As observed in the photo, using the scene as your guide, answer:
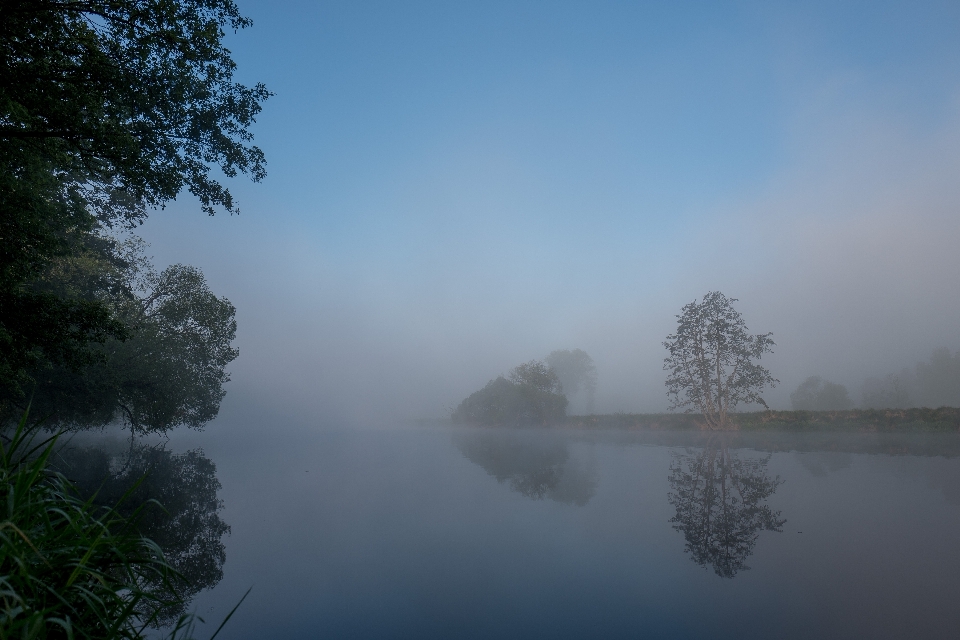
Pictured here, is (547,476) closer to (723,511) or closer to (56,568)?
(723,511)

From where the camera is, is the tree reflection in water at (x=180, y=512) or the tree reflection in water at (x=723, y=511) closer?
the tree reflection in water at (x=180, y=512)

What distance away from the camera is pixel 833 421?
2872cm

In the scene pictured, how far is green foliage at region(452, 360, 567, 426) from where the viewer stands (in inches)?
2307

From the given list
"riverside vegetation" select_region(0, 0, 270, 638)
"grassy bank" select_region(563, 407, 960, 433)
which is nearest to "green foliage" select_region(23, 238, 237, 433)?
"riverside vegetation" select_region(0, 0, 270, 638)

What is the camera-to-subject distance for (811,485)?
1127 centimetres

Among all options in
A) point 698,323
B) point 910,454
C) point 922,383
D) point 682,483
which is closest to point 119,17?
point 682,483

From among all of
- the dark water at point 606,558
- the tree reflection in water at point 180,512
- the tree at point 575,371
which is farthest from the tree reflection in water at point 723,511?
the tree at point 575,371

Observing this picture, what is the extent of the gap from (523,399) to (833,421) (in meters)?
36.0

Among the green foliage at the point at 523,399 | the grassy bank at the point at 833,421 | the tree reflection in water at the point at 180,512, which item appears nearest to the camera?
the tree reflection in water at the point at 180,512

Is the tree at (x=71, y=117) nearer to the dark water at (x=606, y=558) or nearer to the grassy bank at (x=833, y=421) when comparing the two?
the dark water at (x=606, y=558)

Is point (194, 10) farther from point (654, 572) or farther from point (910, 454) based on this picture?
point (910, 454)

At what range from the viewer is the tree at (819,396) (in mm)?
66500

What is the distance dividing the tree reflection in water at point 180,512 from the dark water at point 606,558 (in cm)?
31

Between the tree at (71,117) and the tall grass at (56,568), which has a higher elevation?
the tree at (71,117)
